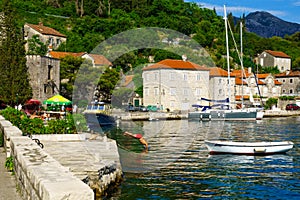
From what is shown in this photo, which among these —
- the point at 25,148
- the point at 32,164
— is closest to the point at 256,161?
the point at 25,148

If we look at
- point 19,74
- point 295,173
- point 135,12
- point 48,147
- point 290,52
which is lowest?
point 295,173

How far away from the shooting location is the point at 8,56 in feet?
114

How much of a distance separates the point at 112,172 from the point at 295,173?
31.4 feet

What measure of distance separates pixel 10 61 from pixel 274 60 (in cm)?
9661

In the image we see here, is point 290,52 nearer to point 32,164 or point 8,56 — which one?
point 8,56

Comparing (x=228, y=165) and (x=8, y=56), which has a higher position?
(x=8, y=56)

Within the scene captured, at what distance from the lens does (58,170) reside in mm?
6941

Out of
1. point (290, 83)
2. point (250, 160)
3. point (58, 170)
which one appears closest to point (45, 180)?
point (58, 170)

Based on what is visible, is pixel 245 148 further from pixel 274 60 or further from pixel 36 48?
pixel 274 60

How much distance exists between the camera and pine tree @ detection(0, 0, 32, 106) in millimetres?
34812

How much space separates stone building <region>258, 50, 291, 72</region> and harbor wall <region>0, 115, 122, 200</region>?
10641 cm

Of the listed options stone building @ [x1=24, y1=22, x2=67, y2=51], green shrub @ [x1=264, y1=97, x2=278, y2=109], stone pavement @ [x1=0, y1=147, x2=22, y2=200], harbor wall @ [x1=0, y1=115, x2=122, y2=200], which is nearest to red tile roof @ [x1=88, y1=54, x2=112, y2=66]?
stone building @ [x1=24, y1=22, x2=67, y2=51]

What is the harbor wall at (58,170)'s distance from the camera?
17.7ft

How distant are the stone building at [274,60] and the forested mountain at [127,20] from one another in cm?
285
